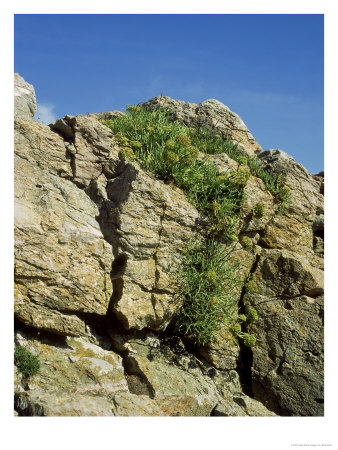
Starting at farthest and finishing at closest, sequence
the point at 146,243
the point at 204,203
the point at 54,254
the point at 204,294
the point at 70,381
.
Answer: the point at 204,203 < the point at 204,294 < the point at 146,243 < the point at 54,254 < the point at 70,381

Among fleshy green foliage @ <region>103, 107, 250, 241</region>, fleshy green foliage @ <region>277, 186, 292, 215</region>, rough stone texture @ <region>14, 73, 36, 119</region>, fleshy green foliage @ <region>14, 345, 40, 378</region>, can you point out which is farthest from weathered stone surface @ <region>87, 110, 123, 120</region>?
fleshy green foliage @ <region>14, 345, 40, 378</region>

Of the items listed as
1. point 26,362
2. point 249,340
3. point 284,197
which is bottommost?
point 26,362

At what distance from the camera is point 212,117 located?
13383mm

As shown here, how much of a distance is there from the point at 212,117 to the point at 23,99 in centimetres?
633

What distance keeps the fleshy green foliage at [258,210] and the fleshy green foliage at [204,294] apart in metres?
1.52

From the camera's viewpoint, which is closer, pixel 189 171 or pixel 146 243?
pixel 146 243

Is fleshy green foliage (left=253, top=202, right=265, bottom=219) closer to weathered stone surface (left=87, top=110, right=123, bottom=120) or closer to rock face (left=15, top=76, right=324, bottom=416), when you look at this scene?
rock face (left=15, top=76, right=324, bottom=416)

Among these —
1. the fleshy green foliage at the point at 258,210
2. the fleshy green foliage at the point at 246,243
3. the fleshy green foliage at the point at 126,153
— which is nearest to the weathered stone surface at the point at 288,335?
the fleshy green foliage at the point at 246,243

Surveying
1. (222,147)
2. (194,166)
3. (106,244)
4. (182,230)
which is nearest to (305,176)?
(222,147)

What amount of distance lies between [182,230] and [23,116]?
492cm

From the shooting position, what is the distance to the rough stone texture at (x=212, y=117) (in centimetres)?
1317

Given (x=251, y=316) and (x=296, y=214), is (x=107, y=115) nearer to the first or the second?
(x=296, y=214)

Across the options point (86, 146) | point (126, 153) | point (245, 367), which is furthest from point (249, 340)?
point (86, 146)

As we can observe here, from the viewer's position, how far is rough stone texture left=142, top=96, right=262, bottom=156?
13.2m
